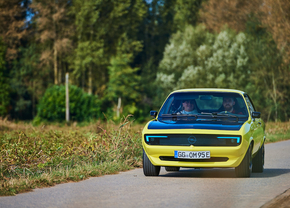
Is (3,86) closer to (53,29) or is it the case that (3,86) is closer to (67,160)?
(53,29)

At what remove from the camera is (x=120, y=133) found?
44.6 feet

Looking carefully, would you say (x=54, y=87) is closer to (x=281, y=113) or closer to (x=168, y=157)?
(x=281, y=113)

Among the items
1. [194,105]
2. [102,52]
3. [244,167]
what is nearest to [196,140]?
[244,167]

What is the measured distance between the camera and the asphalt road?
760 centimetres

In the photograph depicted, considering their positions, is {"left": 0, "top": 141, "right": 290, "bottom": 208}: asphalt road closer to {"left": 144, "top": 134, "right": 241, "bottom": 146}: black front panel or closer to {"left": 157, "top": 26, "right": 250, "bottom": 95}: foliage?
{"left": 144, "top": 134, "right": 241, "bottom": 146}: black front panel

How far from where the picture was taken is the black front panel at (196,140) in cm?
995

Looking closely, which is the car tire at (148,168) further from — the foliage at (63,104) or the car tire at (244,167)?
Answer: the foliage at (63,104)

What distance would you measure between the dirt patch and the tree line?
51888 millimetres

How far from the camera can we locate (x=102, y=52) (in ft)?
235

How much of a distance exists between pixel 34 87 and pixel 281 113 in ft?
118

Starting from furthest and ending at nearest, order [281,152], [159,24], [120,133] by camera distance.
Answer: [159,24], [281,152], [120,133]

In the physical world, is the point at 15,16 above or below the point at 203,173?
above

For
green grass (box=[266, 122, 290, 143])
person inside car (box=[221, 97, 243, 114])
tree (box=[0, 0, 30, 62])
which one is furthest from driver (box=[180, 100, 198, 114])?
tree (box=[0, 0, 30, 62])

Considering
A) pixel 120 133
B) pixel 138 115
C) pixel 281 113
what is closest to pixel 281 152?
pixel 120 133
